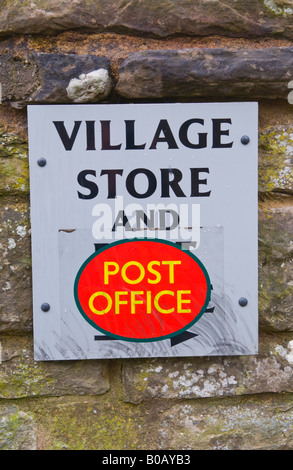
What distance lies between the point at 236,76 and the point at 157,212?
12.0 inches

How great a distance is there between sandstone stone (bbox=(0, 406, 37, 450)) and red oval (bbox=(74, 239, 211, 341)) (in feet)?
0.83

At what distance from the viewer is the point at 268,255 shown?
0.95 metres

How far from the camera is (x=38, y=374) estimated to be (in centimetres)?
95

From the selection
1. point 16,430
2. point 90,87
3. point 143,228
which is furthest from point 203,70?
point 16,430

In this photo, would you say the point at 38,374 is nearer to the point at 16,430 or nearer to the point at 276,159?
the point at 16,430

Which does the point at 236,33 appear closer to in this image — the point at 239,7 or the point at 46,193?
the point at 239,7

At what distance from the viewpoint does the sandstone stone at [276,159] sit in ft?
3.07


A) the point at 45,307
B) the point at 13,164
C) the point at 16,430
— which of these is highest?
the point at 13,164

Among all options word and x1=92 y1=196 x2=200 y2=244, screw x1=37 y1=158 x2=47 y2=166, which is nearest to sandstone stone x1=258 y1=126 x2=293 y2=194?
word and x1=92 y1=196 x2=200 y2=244

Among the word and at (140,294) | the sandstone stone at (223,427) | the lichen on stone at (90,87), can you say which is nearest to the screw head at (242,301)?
the word and at (140,294)

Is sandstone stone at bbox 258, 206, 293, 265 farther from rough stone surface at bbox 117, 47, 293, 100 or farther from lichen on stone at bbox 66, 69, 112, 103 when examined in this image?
lichen on stone at bbox 66, 69, 112, 103

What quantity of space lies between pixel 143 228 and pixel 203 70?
0.33m

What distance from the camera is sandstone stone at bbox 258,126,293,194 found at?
3.07 ft

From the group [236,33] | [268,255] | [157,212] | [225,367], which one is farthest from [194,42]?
[225,367]
